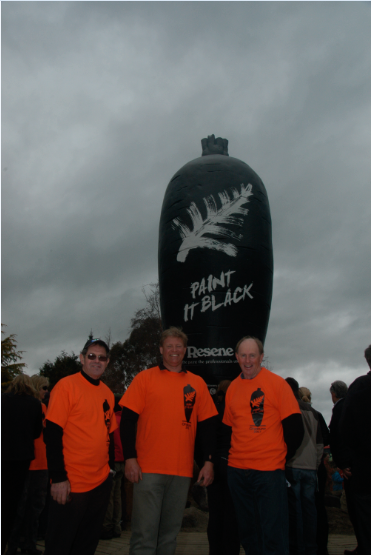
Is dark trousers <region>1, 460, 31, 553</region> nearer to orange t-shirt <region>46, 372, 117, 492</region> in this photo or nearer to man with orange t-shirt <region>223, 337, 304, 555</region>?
orange t-shirt <region>46, 372, 117, 492</region>

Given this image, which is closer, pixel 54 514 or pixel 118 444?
pixel 54 514

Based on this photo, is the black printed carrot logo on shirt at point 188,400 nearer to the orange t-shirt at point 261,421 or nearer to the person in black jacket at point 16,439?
the orange t-shirt at point 261,421

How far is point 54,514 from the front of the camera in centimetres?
275

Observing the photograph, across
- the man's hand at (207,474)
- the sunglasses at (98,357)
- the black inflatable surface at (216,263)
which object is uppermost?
the black inflatable surface at (216,263)

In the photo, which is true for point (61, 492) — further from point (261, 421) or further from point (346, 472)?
point (346, 472)

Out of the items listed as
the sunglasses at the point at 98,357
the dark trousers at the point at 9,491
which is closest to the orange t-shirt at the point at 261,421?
the sunglasses at the point at 98,357

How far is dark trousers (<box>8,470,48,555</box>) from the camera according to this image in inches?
178

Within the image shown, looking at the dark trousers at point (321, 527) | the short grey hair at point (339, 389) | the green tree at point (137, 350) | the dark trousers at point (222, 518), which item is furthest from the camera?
the green tree at point (137, 350)

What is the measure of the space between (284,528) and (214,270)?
4941 millimetres

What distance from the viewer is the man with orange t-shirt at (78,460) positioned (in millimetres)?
2729

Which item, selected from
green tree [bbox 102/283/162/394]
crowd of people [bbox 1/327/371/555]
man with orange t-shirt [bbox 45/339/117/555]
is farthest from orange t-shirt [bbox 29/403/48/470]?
green tree [bbox 102/283/162/394]

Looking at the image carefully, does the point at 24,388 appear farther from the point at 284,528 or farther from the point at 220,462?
the point at 284,528

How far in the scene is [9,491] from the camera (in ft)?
13.0

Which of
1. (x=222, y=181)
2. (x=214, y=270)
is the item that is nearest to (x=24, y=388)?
(x=214, y=270)
